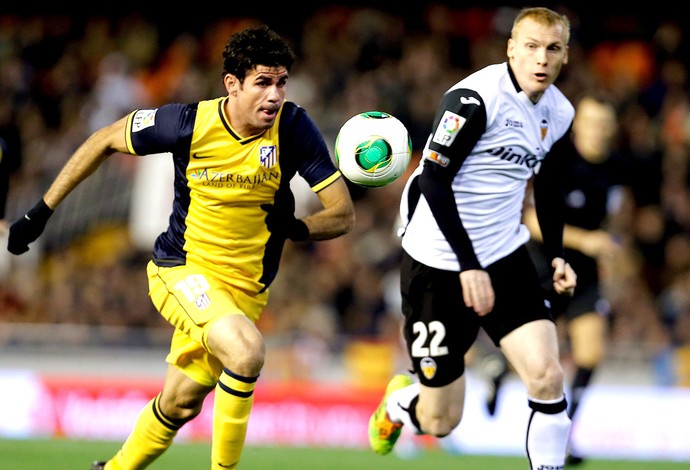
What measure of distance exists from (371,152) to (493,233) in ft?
2.44

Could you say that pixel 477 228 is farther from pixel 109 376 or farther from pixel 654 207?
pixel 654 207

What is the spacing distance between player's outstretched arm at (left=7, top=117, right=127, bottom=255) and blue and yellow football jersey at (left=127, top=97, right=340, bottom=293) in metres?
0.11

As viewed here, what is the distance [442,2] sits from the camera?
1877 cm

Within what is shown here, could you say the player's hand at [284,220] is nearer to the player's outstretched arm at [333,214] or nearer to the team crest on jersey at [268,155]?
the player's outstretched arm at [333,214]

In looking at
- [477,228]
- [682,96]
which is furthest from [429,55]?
[477,228]

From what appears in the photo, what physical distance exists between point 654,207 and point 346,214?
A: 9838 mm

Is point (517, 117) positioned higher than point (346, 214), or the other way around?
A: point (517, 117)

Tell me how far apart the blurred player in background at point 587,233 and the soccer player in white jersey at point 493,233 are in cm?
253

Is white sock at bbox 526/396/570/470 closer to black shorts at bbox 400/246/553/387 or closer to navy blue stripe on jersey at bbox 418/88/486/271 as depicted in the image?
black shorts at bbox 400/246/553/387

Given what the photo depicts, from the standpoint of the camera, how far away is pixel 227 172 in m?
6.24

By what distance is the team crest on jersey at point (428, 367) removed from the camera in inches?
255

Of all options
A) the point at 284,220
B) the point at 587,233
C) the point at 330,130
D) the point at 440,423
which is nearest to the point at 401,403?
the point at 440,423

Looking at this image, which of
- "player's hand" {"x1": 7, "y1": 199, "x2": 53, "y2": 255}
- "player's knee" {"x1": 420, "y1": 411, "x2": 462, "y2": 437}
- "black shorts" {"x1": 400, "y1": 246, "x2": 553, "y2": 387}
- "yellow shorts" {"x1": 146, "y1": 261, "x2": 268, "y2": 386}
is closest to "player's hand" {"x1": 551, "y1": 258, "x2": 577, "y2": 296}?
"black shorts" {"x1": 400, "y1": 246, "x2": 553, "y2": 387}

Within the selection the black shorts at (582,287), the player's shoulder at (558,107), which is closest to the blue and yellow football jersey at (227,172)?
the player's shoulder at (558,107)
